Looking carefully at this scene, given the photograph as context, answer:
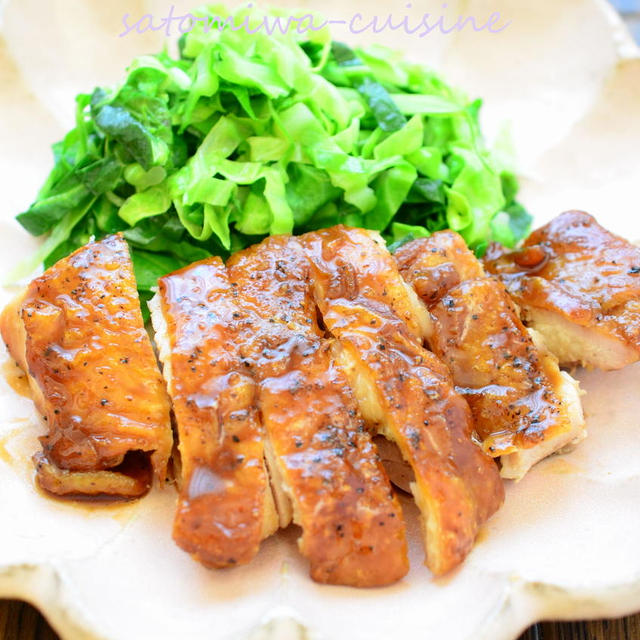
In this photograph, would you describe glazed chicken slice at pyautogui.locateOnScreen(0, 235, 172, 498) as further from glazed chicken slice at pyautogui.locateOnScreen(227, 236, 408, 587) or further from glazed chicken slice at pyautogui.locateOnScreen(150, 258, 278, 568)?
glazed chicken slice at pyautogui.locateOnScreen(227, 236, 408, 587)

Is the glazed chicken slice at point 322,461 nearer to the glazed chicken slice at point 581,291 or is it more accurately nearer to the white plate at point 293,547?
the white plate at point 293,547

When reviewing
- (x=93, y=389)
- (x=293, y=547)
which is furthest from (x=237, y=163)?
(x=293, y=547)

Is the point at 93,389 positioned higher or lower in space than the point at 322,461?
higher

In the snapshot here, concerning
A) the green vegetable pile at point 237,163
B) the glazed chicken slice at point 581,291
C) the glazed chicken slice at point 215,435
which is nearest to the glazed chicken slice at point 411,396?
the glazed chicken slice at point 215,435

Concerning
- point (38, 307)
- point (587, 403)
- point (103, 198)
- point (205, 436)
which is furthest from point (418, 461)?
point (103, 198)

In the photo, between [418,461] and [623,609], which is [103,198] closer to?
[418,461]

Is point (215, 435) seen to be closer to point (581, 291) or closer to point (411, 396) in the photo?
point (411, 396)
